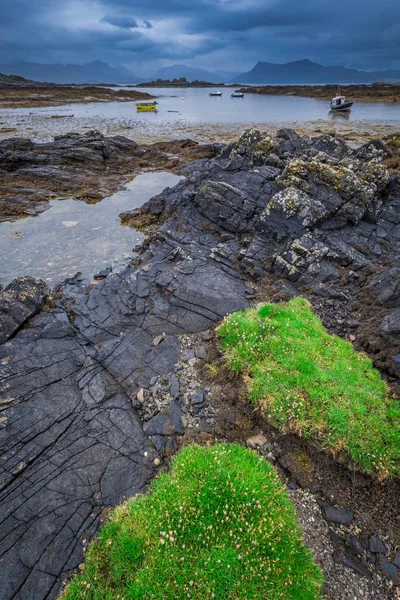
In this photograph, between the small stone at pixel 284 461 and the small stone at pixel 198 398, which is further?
the small stone at pixel 198 398

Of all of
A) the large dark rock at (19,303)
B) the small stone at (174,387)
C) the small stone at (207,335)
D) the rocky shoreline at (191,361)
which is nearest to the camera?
the rocky shoreline at (191,361)

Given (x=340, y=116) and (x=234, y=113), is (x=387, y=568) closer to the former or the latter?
(x=340, y=116)

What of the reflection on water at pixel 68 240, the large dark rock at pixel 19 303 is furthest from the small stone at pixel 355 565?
the reflection on water at pixel 68 240

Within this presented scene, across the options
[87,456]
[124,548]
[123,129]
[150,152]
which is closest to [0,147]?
[150,152]

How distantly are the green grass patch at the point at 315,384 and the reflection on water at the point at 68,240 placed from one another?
11.7 m

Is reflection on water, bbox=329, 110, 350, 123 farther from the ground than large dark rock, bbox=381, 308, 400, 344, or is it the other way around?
reflection on water, bbox=329, 110, 350, 123

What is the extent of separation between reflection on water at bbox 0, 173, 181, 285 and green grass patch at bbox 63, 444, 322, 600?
14441mm

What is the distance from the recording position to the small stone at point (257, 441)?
338 inches

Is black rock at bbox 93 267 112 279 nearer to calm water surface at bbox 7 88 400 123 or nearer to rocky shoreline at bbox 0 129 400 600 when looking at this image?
rocky shoreline at bbox 0 129 400 600

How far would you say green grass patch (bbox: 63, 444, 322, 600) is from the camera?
19.2 feet

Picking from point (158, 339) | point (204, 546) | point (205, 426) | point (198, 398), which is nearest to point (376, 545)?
point (204, 546)

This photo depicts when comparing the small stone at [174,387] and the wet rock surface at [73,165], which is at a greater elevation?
the wet rock surface at [73,165]

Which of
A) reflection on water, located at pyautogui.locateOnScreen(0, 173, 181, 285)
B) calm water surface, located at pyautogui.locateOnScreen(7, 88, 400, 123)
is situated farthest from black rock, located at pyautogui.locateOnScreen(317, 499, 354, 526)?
calm water surface, located at pyautogui.locateOnScreen(7, 88, 400, 123)

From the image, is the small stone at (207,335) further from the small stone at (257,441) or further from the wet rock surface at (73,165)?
the wet rock surface at (73,165)
